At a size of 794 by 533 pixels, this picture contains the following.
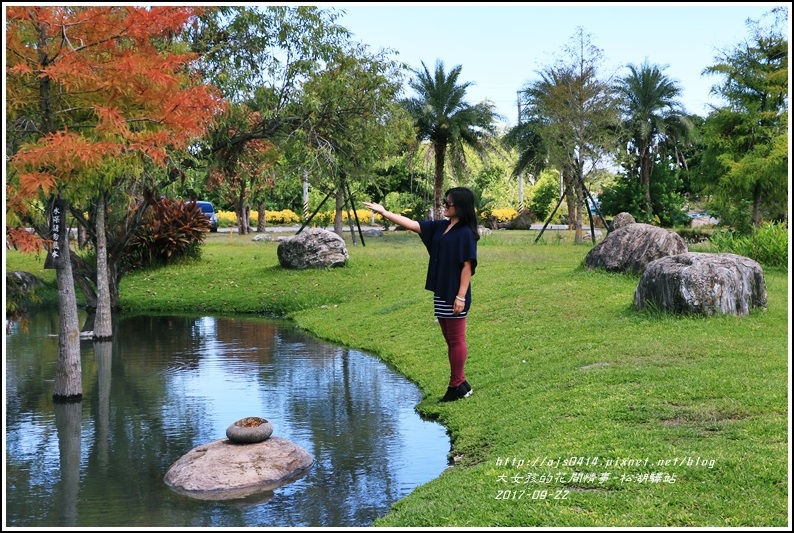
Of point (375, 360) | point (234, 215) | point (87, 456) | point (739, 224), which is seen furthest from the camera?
point (234, 215)

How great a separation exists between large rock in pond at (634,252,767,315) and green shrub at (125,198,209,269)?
1468 cm

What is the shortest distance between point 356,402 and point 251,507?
12.9 ft

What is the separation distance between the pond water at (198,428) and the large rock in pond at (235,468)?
0.13 m

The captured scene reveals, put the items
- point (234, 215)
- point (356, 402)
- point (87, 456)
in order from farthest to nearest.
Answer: point (234, 215) < point (356, 402) < point (87, 456)

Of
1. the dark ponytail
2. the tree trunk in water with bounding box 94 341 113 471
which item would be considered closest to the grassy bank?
the dark ponytail

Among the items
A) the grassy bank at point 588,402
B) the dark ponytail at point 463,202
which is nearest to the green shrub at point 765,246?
the grassy bank at point 588,402

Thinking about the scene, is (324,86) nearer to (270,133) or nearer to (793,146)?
(270,133)

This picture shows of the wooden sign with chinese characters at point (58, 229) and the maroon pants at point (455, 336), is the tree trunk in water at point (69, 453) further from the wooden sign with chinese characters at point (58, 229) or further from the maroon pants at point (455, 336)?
the maroon pants at point (455, 336)

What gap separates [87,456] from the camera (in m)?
8.70

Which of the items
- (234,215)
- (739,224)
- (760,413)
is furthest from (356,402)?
(234,215)

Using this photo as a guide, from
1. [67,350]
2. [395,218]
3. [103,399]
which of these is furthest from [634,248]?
[67,350]

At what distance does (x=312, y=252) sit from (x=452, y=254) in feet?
46.4

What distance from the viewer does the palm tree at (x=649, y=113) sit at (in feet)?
132

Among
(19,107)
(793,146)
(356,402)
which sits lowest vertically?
(356,402)
